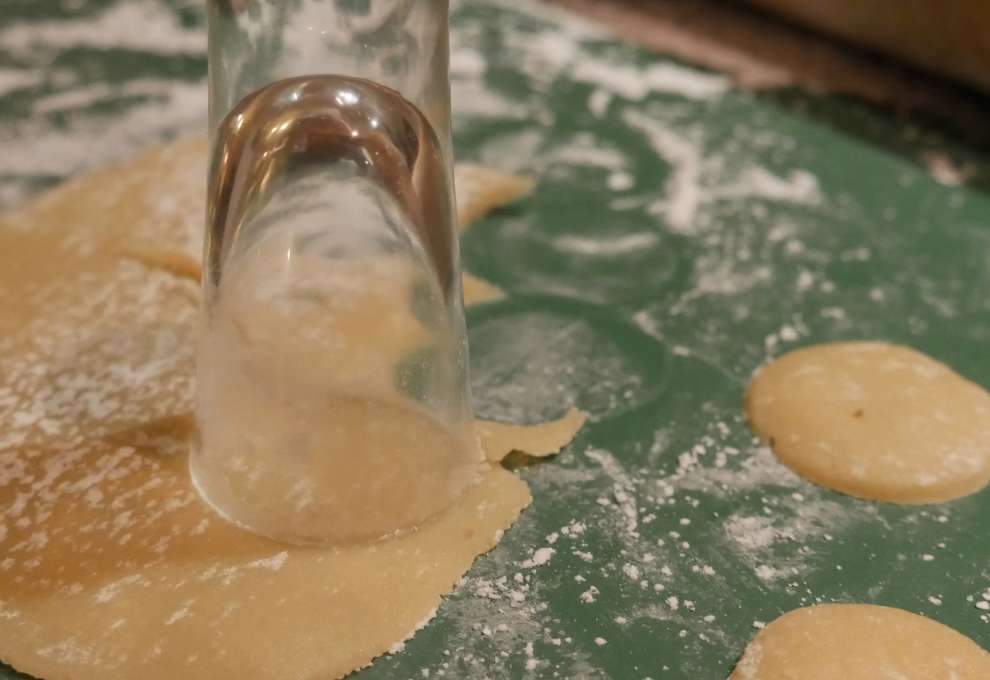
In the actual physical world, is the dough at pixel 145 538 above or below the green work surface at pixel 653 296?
below

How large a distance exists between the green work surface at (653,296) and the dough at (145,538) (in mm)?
30

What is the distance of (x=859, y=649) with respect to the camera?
24.1 inches

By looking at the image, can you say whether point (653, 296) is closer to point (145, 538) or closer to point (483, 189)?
point (483, 189)

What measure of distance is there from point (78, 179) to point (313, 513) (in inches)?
24.6

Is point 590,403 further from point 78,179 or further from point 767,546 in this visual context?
point 78,179

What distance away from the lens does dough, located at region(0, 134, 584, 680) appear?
1.99ft

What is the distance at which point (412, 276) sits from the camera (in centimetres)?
72

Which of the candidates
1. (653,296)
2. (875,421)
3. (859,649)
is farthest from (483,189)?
(859,649)

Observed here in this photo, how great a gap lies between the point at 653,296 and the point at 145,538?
53 cm

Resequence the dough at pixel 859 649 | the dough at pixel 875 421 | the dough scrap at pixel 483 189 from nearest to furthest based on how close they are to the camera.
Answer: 1. the dough at pixel 859 649
2. the dough at pixel 875 421
3. the dough scrap at pixel 483 189

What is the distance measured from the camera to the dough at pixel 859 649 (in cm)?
60

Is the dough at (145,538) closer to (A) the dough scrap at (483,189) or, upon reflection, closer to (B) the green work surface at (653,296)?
(B) the green work surface at (653,296)

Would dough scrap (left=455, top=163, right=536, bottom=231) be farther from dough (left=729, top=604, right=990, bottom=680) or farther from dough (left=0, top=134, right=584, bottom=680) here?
dough (left=729, top=604, right=990, bottom=680)

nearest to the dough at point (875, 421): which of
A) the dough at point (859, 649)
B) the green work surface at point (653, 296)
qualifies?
the green work surface at point (653, 296)
